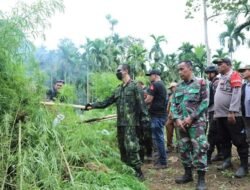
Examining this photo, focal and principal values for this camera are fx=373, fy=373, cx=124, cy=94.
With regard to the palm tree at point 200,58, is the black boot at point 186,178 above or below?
below

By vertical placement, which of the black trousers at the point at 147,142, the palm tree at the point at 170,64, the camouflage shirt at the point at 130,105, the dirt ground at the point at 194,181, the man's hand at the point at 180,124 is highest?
the palm tree at the point at 170,64

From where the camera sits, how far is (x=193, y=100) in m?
4.79

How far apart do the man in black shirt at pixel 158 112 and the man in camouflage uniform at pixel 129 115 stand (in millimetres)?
911

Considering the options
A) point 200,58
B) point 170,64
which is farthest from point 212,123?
point 170,64

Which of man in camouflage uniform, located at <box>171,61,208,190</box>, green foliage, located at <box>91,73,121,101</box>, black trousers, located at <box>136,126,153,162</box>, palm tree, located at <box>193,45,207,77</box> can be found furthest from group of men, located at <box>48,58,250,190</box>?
palm tree, located at <box>193,45,207,77</box>

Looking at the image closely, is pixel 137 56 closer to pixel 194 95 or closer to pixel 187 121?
pixel 194 95

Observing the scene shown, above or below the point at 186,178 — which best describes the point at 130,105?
above

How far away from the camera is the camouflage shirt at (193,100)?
4.72 meters

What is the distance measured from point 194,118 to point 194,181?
1033 mm

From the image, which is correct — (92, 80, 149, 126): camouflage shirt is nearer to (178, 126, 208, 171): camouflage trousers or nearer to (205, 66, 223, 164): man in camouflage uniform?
(178, 126, 208, 171): camouflage trousers

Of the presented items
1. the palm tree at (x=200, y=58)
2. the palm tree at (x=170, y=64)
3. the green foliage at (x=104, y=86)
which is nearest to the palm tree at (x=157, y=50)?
the palm tree at (x=170, y=64)

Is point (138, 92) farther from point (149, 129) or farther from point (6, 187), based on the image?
point (6, 187)

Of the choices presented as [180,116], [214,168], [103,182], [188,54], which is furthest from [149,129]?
[188,54]

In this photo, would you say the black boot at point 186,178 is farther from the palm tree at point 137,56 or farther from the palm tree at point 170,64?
the palm tree at point 170,64
